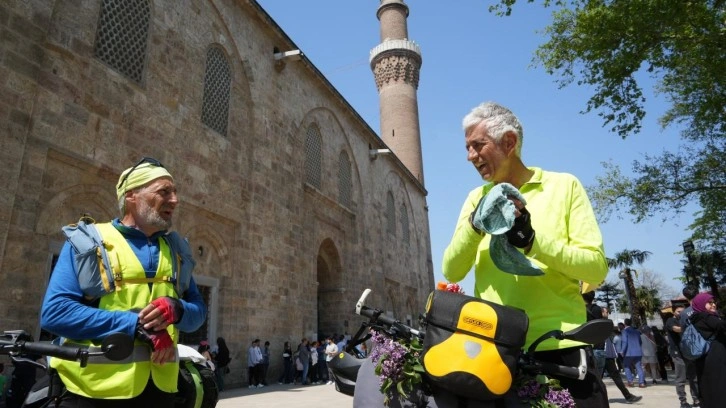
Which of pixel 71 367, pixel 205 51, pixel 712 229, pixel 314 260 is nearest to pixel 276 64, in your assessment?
pixel 205 51

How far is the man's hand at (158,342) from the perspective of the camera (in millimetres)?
1752

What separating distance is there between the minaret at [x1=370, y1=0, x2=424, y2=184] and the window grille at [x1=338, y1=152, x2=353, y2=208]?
35.6 feet

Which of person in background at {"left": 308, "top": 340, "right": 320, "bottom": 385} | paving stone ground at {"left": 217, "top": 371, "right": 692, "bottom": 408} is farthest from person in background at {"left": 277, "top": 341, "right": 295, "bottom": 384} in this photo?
paving stone ground at {"left": 217, "top": 371, "right": 692, "bottom": 408}

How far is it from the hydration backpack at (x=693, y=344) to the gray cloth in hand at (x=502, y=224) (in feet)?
12.7

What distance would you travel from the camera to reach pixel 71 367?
1714 millimetres

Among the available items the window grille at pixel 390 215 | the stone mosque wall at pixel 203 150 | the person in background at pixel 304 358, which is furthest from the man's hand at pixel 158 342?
the window grille at pixel 390 215

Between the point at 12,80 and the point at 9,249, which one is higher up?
the point at 12,80

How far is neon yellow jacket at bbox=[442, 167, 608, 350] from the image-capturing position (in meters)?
1.39

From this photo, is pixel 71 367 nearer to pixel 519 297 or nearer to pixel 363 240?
pixel 519 297

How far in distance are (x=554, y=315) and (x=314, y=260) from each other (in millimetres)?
13489

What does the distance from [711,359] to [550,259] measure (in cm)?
373

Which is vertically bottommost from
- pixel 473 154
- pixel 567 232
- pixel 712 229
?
pixel 567 232

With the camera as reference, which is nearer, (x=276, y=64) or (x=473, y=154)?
(x=473, y=154)

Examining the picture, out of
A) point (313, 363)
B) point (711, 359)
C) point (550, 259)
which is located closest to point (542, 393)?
point (550, 259)
